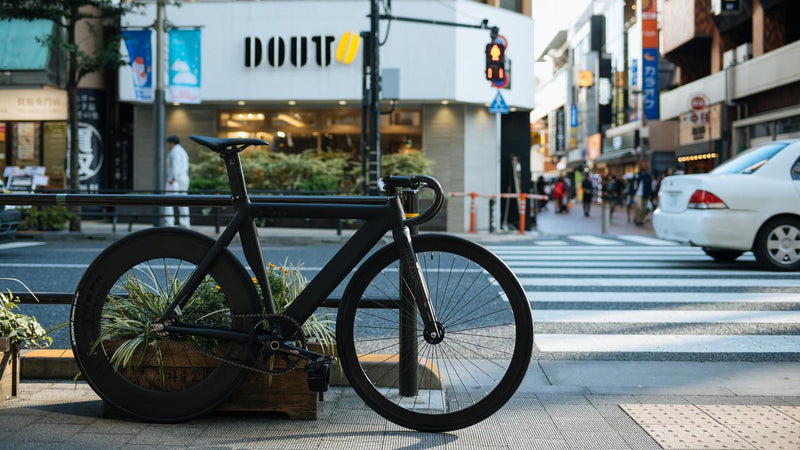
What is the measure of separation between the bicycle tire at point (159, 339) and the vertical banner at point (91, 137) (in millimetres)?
22425

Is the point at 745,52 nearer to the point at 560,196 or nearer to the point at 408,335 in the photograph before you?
the point at 560,196

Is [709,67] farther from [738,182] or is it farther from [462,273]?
[462,273]

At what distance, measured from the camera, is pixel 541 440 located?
11.5ft

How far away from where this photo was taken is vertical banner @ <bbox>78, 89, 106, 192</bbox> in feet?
81.4

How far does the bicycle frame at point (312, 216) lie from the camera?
11.9 ft

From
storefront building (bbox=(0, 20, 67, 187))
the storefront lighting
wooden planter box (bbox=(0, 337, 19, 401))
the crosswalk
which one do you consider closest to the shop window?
storefront building (bbox=(0, 20, 67, 187))

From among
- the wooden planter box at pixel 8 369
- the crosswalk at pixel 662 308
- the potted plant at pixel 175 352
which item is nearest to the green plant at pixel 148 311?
the potted plant at pixel 175 352

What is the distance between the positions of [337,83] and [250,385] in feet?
66.2

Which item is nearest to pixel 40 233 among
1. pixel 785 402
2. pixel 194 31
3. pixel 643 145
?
pixel 194 31

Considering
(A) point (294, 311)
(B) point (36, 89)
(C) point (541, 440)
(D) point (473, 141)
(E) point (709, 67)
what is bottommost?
(C) point (541, 440)

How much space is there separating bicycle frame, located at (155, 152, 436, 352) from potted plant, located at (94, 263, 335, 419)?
9cm

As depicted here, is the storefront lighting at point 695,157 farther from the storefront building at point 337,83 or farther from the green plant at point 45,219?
the green plant at point 45,219

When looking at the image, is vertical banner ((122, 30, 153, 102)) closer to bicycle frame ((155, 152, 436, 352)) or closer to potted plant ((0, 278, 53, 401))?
potted plant ((0, 278, 53, 401))

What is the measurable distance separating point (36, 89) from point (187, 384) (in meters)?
23.8
